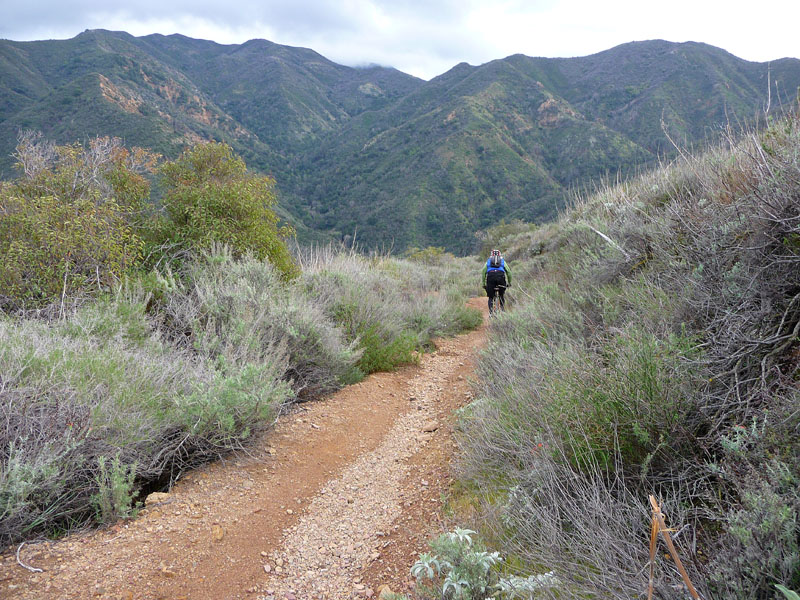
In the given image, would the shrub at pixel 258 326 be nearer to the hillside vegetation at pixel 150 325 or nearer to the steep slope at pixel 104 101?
the hillside vegetation at pixel 150 325

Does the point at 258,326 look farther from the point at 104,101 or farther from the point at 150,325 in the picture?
the point at 104,101

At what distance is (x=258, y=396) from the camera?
3889 millimetres

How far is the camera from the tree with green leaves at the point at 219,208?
7180mm

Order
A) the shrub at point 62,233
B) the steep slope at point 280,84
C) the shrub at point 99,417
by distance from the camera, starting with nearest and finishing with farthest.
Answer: the shrub at point 99,417
the shrub at point 62,233
the steep slope at point 280,84

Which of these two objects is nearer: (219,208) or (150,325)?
(150,325)

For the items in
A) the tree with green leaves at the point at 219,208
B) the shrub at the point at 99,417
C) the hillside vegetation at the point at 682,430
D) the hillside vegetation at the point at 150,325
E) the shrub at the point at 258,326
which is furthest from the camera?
the tree with green leaves at the point at 219,208

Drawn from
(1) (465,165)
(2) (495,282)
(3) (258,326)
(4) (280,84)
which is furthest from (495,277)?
(4) (280,84)

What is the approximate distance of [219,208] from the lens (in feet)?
24.3

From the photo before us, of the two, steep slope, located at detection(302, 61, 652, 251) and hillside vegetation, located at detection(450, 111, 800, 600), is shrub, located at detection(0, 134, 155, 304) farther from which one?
steep slope, located at detection(302, 61, 652, 251)

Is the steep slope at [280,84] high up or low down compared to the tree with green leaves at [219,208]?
up

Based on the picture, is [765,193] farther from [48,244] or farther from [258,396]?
[48,244]

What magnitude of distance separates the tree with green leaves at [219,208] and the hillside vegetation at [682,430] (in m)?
5.19

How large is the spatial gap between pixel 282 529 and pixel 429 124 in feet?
214

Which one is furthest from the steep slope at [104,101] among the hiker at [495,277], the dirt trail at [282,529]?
the dirt trail at [282,529]
